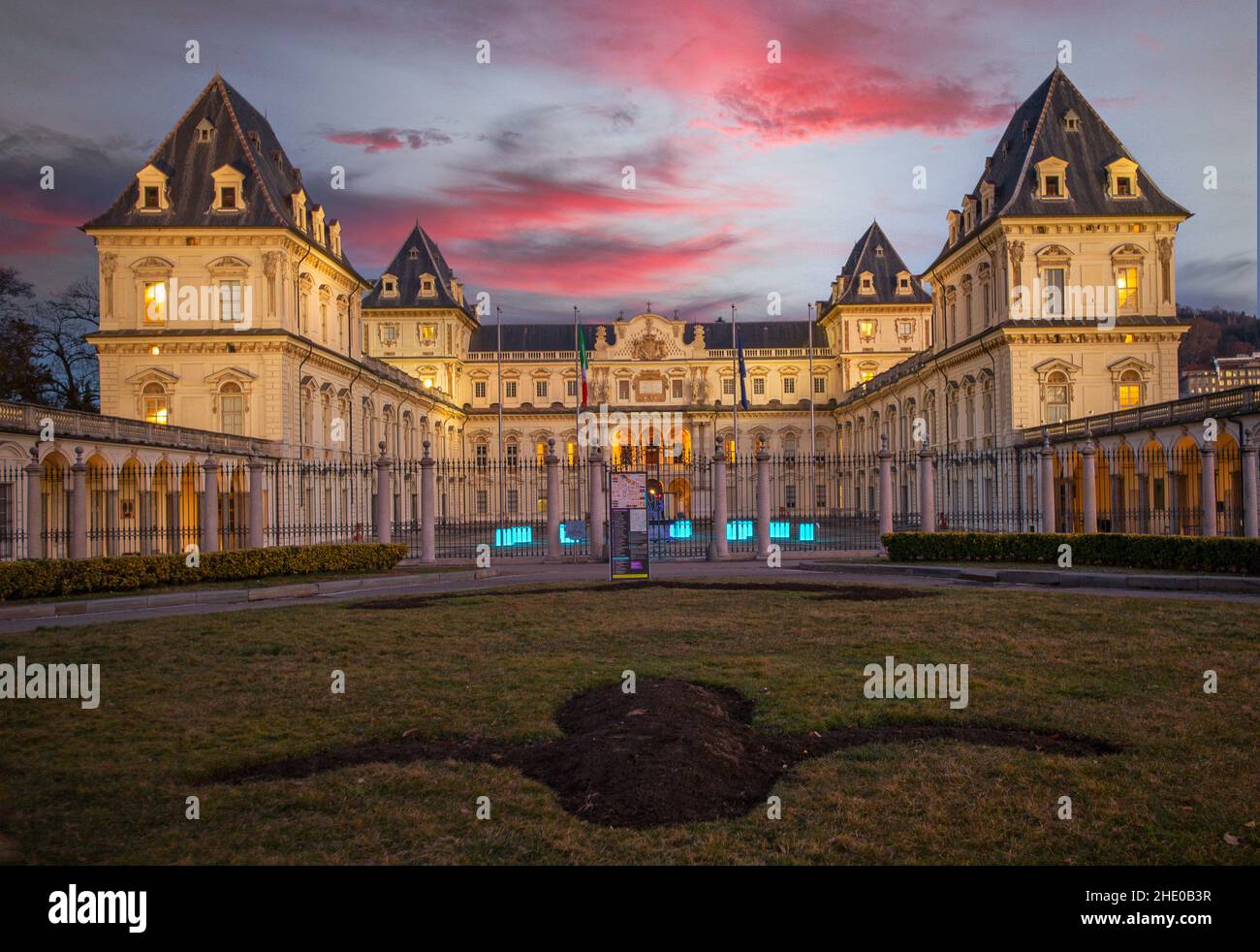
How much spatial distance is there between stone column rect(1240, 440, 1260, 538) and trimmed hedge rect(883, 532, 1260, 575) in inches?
163

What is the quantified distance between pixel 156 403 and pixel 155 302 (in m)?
4.74

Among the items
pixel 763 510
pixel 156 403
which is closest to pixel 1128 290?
pixel 763 510

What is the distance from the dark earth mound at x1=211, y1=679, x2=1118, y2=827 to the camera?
5.87 metres

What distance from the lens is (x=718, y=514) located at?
2802cm

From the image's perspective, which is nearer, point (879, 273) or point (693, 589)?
point (693, 589)

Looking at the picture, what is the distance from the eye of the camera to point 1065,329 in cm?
4206

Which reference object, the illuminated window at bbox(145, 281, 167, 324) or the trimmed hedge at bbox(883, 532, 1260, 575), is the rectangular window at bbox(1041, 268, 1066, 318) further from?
the illuminated window at bbox(145, 281, 167, 324)

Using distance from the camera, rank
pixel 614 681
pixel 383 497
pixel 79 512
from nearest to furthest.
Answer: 1. pixel 614 681
2. pixel 79 512
3. pixel 383 497

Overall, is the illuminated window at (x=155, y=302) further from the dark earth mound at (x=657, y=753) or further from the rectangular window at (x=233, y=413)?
the dark earth mound at (x=657, y=753)

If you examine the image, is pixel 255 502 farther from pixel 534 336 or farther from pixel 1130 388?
pixel 534 336

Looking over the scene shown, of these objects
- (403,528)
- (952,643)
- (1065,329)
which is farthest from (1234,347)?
(952,643)

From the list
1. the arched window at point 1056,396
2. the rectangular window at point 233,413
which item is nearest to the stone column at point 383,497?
the rectangular window at point 233,413

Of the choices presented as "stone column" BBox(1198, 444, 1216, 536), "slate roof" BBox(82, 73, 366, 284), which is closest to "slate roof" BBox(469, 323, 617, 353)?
"slate roof" BBox(82, 73, 366, 284)

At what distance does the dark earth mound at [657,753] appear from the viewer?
5.87 meters
